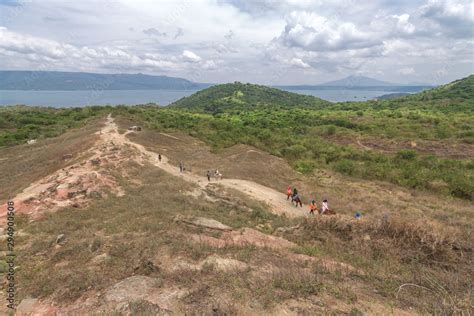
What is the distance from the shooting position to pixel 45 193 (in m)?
20.2

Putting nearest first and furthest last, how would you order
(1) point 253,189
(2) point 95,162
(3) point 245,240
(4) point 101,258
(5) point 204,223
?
1. (4) point 101,258
2. (3) point 245,240
3. (5) point 204,223
4. (1) point 253,189
5. (2) point 95,162

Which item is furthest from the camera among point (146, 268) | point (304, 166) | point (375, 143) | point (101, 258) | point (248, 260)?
point (375, 143)

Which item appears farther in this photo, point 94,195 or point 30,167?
point 30,167

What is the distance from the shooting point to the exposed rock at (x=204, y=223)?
14023 mm

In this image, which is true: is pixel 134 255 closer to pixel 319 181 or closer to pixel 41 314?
pixel 41 314

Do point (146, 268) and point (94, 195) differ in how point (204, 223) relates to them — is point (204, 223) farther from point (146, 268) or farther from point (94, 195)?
point (94, 195)

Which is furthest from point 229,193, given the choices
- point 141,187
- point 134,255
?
point 134,255

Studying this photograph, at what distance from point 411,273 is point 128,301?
9.20 m

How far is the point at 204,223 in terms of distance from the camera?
47.0 ft

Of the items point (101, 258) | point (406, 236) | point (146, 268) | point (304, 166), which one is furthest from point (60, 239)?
point (304, 166)

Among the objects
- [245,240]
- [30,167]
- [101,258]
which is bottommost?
[30,167]

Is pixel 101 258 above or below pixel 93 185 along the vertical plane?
above

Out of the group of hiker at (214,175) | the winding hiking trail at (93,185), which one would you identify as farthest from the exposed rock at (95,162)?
the group of hiker at (214,175)

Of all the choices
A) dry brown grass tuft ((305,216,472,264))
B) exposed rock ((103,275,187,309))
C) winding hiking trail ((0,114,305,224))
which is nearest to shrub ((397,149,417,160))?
winding hiking trail ((0,114,305,224))
